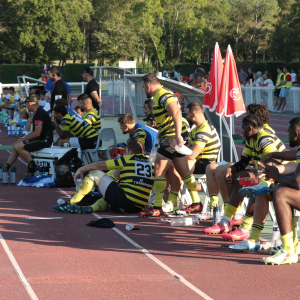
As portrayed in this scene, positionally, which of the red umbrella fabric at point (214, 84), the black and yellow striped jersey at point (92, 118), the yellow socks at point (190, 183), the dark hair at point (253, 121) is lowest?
the yellow socks at point (190, 183)

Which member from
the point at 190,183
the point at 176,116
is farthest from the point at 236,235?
the point at 176,116

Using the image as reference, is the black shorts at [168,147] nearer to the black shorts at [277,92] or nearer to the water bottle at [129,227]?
the water bottle at [129,227]

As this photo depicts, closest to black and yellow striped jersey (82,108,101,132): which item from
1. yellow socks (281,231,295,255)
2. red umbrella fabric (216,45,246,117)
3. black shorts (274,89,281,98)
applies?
red umbrella fabric (216,45,246,117)

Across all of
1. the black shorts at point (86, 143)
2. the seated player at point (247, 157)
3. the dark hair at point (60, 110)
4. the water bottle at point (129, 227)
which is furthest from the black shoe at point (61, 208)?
the dark hair at point (60, 110)

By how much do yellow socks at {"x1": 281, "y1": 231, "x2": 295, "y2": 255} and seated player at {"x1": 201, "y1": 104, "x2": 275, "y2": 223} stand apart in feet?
2.02

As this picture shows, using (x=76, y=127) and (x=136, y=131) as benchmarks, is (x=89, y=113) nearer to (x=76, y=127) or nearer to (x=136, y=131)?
(x=76, y=127)

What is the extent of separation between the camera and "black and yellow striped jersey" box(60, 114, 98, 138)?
962cm

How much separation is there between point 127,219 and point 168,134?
115 cm

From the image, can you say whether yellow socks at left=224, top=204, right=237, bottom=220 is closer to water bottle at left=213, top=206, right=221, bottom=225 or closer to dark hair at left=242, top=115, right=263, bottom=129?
water bottle at left=213, top=206, right=221, bottom=225

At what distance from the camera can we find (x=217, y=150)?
7016mm

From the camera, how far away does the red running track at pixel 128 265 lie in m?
4.07

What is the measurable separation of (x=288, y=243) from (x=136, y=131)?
128 inches

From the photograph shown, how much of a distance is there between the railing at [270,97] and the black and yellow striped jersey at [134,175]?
52.3ft

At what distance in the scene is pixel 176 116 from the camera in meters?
6.30
